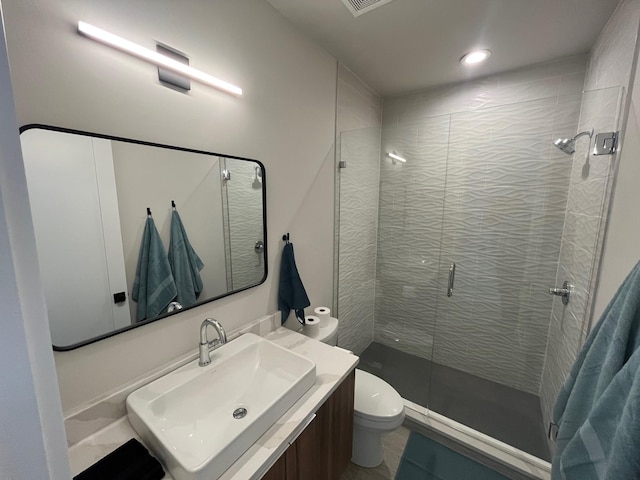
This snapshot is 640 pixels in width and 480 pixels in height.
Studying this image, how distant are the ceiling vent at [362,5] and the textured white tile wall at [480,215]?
1129 millimetres

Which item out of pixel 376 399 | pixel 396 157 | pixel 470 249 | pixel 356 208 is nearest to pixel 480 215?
pixel 470 249

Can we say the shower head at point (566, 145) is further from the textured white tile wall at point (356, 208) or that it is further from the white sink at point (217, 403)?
the white sink at point (217, 403)

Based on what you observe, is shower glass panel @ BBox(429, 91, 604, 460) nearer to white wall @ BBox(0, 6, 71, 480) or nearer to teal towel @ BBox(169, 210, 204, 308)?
teal towel @ BBox(169, 210, 204, 308)

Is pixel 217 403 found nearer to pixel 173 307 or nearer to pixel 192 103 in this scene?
pixel 173 307

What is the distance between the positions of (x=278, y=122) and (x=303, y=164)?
29 centimetres

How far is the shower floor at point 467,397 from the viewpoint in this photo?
1.78 meters

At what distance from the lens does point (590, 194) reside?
1.45 meters

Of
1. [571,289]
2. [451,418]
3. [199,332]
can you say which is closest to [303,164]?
[199,332]

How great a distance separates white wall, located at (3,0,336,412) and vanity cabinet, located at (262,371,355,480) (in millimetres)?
576

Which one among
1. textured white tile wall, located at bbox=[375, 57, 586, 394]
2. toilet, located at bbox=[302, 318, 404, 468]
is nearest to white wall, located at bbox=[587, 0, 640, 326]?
textured white tile wall, located at bbox=[375, 57, 586, 394]

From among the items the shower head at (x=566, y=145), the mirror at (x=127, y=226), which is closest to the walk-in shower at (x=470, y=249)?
the shower head at (x=566, y=145)

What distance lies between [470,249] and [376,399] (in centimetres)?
139

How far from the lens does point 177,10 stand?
1004 mm

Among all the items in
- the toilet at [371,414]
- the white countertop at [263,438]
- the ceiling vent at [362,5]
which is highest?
the ceiling vent at [362,5]
